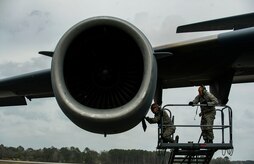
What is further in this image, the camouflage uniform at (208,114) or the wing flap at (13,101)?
the wing flap at (13,101)

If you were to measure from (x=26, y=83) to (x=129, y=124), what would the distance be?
3.96 m

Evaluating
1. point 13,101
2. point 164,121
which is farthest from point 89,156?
point 164,121

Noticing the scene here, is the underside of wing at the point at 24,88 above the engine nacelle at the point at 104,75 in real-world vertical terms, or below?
above

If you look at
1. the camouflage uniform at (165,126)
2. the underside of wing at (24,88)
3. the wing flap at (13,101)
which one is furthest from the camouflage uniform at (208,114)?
the wing flap at (13,101)

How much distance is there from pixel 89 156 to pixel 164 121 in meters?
22.3

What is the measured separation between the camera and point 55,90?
6891mm

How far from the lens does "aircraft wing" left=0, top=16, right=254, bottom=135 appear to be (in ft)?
22.0

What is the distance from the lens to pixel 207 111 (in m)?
8.81

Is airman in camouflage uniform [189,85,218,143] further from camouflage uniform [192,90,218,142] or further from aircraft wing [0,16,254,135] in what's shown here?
aircraft wing [0,16,254,135]

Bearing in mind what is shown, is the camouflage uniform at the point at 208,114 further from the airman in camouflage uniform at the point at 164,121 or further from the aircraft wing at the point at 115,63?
the airman in camouflage uniform at the point at 164,121

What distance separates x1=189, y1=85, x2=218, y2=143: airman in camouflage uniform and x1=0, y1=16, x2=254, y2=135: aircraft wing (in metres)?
0.50

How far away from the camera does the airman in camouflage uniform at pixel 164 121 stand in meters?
8.66

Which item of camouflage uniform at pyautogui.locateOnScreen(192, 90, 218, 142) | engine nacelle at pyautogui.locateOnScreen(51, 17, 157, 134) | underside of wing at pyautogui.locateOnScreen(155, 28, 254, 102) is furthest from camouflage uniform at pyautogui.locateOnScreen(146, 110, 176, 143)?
engine nacelle at pyautogui.locateOnScreen(51, 17, 157, 134)

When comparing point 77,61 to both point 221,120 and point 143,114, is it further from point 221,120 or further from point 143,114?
point 221,120
